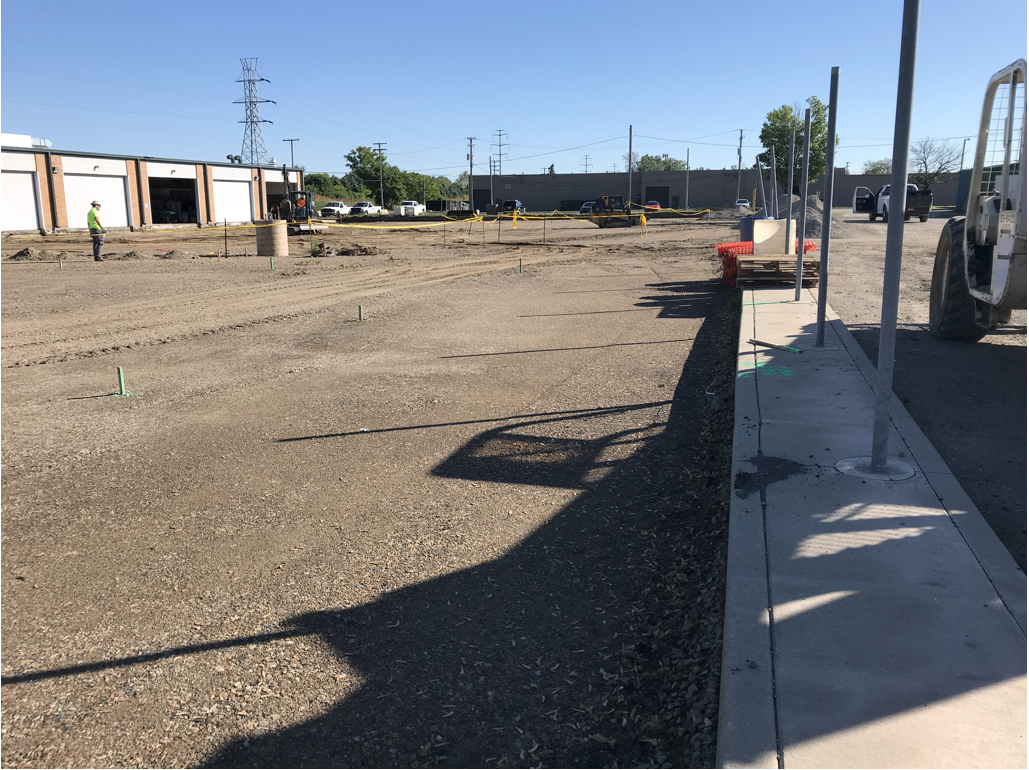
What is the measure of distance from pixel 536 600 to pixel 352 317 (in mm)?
11461

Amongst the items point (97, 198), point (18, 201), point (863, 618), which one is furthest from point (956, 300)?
point (97, 198)

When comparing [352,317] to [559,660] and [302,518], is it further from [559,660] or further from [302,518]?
Result: [559,660]

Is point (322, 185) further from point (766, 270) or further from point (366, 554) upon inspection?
point (366, 554)

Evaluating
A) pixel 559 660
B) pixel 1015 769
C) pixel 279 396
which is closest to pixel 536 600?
pixel 559 660

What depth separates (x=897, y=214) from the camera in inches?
204

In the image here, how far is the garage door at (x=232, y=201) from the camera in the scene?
61.9 meters

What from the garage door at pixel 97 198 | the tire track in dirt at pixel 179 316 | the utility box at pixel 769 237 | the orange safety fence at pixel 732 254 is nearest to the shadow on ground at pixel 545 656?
the tire track in dirt at pixel 179 316

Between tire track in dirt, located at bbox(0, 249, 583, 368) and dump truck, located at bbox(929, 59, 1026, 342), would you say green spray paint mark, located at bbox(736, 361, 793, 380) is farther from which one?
tire track in dirt, located at bbox(0, 249, 583, 368)

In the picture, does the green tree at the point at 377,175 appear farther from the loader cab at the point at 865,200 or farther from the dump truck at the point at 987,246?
the dump truck at the point at 987,246

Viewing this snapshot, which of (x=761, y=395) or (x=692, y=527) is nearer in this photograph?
(x=692, y=527)

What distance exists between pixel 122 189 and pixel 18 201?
8467 mm

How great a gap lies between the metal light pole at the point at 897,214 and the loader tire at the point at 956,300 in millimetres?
4736

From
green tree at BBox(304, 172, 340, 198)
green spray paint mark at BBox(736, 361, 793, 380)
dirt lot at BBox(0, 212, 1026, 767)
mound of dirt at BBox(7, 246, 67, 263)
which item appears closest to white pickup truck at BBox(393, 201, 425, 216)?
green tree at BBox(304, 172, 340, 198)

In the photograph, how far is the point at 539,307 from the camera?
54.3ft
